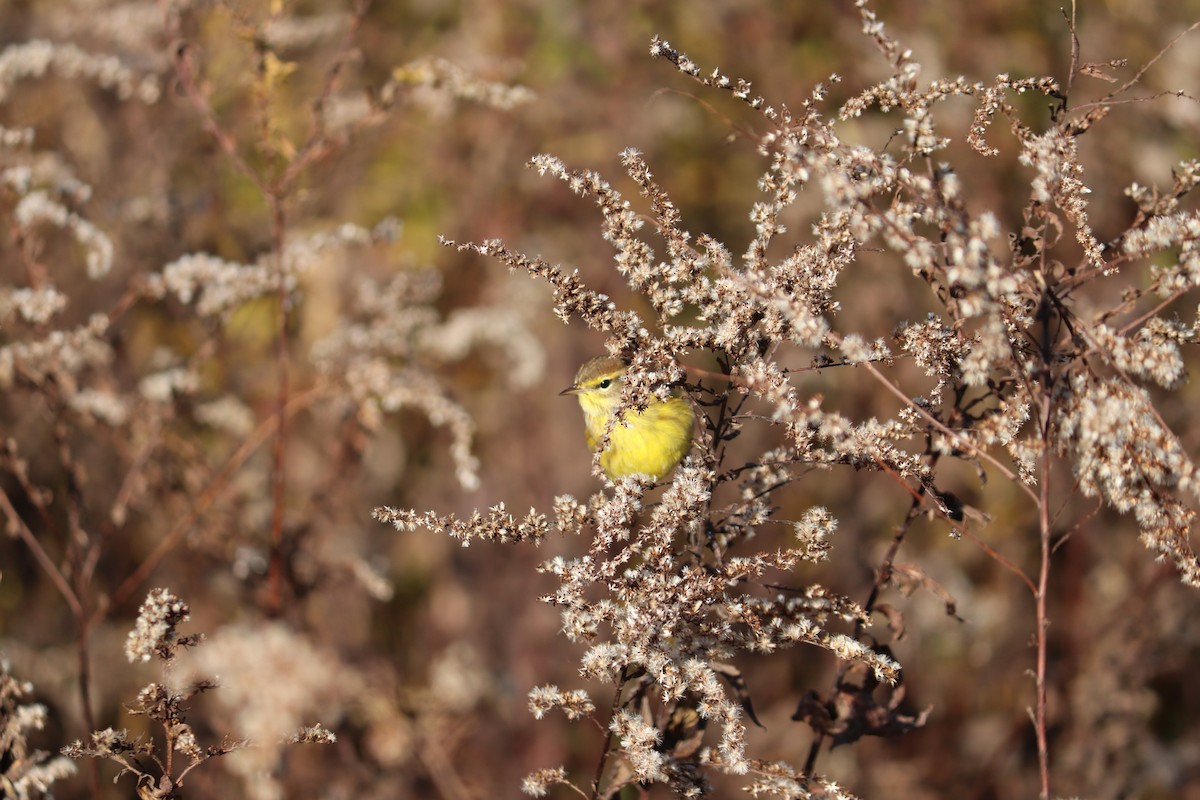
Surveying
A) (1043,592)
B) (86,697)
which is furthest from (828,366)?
(86,697)

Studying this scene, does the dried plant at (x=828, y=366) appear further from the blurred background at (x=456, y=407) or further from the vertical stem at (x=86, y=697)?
the vertical stem at (x=86, y=697)

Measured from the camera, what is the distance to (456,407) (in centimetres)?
289

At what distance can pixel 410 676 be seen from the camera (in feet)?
13.7

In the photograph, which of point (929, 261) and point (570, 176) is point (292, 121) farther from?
point (929, 261)

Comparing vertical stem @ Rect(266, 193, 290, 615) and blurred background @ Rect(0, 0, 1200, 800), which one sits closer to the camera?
vertical stem @ Rect(266, 193, 290, 615)

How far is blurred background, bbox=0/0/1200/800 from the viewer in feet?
10.1

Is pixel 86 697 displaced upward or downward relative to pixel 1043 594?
upward

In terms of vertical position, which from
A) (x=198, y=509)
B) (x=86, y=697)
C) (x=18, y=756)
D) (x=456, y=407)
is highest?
(x=456, y=407)

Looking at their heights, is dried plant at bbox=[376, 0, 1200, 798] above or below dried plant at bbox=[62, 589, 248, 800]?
above

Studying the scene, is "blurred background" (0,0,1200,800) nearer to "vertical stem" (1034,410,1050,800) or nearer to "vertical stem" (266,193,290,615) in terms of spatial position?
"vertical stem" (266,193,290,615)

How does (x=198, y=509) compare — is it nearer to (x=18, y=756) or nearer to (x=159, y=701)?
(x=18, y=756)

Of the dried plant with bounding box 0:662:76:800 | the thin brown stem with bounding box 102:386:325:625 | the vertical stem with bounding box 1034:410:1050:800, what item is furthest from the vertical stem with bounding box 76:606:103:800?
the vertical stem with bounding box 1034:410:1050:800

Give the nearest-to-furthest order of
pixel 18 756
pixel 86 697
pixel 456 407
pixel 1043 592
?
pixel 1043 592 → pixel 18 756 → pixel 86 697 → pixel 456 407

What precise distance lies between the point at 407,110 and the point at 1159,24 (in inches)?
149
